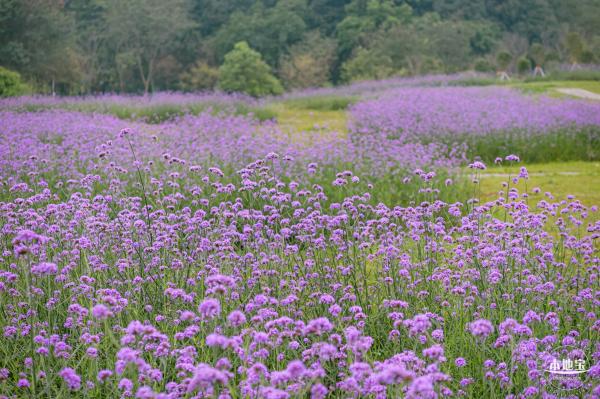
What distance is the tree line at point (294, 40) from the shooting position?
20.5 m

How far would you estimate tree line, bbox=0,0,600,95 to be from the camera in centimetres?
2052

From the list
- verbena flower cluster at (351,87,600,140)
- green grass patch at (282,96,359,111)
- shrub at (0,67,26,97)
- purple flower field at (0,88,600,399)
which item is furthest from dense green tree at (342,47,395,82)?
purple flower field at (0,88,600,399)

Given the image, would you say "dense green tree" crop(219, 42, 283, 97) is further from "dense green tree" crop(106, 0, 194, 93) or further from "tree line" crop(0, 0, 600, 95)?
"dense green tree" crop(106, 0, 194, 93)

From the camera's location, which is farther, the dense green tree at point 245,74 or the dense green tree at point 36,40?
the dense green tree at point 245,74

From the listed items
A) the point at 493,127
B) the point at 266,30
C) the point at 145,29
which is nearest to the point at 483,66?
the point at 266,30

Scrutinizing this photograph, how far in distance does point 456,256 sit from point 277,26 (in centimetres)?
2829

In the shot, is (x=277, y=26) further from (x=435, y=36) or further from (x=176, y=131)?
(x=176, y=131)

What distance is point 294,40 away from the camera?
3138cm

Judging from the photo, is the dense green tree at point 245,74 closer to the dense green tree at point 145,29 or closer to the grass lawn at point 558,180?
the dense green tree at point 145,29

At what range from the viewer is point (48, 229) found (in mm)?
3871

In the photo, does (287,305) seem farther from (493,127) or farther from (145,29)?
(145,29)

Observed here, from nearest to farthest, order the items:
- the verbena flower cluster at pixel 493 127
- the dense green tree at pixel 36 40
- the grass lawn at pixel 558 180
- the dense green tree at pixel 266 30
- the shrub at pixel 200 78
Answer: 1. the grass lawn at pixel 558 180
2. the verbena flower cluster at pixel 493 127
3. the dense green tree at pixel 36 40
4. the shrub at pixel 200 78
5. the dense green tree at pixel 266 30

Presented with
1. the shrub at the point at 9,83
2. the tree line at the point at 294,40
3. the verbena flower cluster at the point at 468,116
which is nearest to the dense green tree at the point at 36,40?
the tree line at the point at 294,40

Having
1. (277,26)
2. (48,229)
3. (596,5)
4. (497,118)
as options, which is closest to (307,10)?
(277,26)
